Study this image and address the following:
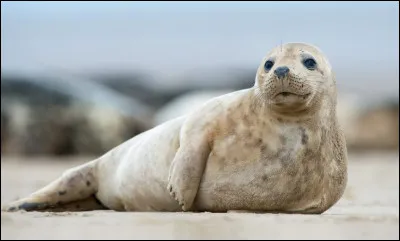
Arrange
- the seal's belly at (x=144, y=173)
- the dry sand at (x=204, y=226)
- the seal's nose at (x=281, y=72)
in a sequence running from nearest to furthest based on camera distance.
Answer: the dry sand at (x=204, y=226) < the seal's nose at (x=281, y=72) < the seal's belly at (x=144, y=173)

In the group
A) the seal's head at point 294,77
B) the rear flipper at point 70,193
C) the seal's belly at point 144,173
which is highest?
the seal's head at point 294,77

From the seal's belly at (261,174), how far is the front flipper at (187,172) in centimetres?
6

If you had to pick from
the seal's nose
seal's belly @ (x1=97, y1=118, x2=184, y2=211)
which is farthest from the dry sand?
the seal's nose

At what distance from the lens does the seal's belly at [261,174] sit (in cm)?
520

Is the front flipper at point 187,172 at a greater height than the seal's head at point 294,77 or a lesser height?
lesser

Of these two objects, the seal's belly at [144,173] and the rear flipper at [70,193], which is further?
the rear flipper at [70,193]

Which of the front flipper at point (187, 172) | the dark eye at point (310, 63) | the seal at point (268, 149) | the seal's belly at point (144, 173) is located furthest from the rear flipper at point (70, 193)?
the dark eye at point (310, 63)

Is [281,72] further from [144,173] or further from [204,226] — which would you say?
[144,173]

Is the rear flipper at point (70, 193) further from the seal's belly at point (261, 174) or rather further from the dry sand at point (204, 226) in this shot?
the seal's belly at point (261, 174)

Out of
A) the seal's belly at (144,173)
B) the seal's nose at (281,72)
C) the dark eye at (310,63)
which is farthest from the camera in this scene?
the seal's belly at (144,173)

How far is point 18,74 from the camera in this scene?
1773 centimetres

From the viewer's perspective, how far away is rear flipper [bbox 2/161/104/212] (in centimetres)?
625

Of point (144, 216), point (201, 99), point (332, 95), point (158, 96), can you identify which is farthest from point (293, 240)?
point (158, 96)

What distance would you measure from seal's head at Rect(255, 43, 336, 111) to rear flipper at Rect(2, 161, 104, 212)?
1655 mm
